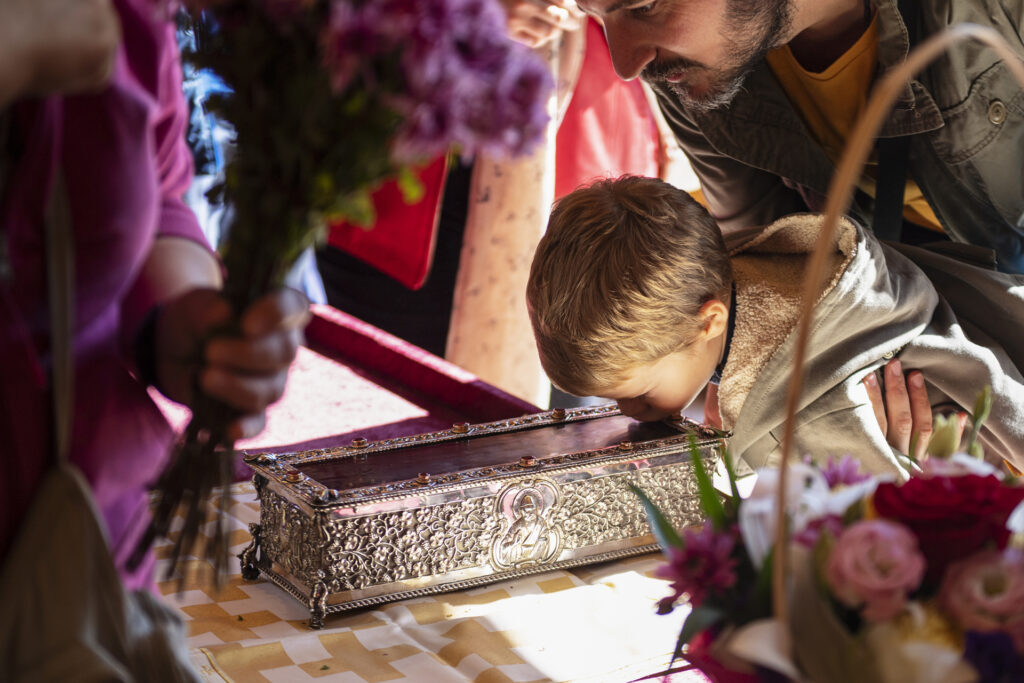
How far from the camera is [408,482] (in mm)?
1173

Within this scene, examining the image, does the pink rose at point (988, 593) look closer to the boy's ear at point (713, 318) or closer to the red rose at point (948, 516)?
the red rose at point (948, 516)

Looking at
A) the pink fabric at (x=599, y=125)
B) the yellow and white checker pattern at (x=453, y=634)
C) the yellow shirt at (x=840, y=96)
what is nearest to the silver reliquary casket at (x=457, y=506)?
the yellow and white checker pattern at (x=453, y=634)

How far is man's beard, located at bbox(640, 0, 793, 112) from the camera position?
170 centimetres

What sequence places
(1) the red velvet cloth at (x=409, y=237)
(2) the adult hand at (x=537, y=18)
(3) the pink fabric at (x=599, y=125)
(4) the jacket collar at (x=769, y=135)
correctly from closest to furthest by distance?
(4) the jacket collar at (x=769, y=135)
(2) the adult hand at (x=537, y=18)
(1) the red velvet cloth at (x=409, y=237)
(3) the pink fabric at (x=599, y=125)

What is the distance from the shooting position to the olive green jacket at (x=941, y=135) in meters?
1.63

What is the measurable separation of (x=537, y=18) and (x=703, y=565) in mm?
1701

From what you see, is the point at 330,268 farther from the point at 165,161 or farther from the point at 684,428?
the point at 165,161

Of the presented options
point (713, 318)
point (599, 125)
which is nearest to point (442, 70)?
point (713, 318)

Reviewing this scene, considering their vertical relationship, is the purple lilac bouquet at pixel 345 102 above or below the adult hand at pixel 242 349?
above

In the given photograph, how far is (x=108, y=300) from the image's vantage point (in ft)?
2.13

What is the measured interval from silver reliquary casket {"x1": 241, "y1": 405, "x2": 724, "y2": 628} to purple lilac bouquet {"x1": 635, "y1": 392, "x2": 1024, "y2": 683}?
464 mm

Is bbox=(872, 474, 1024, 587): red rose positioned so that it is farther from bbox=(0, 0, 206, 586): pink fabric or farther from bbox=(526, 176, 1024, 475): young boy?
bbox=(526, 176, 1024, 475): young boy

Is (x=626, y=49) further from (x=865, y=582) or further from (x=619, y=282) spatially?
(x=865, y=582)

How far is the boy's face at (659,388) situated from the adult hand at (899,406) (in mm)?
307
